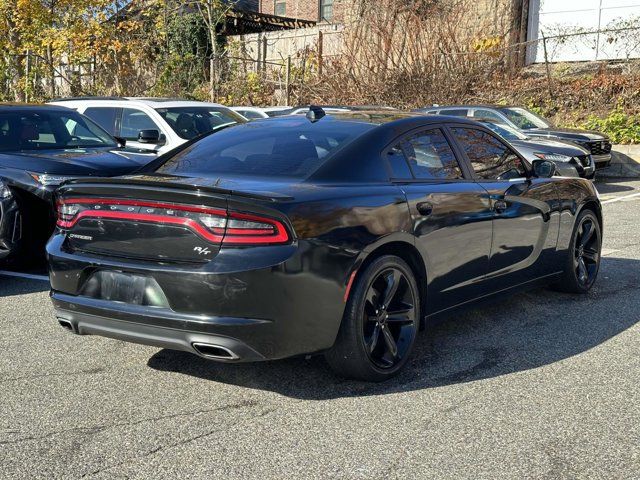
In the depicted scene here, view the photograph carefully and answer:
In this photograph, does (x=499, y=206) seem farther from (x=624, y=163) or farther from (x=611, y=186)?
(x=624, y=163)

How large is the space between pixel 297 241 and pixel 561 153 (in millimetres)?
→ 11217

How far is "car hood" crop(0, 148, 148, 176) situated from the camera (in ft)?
24.5

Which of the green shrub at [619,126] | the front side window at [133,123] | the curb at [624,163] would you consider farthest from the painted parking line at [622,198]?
the front side window at [133,123]

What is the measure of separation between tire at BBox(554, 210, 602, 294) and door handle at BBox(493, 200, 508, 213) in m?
1.23

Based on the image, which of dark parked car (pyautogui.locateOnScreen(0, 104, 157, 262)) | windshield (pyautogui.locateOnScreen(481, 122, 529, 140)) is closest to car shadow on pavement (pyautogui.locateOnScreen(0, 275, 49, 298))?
dark parked car (pyautogui.locateOnScreen(0, 104, 157, 262))

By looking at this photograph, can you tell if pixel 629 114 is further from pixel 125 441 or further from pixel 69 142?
pixel 125 441

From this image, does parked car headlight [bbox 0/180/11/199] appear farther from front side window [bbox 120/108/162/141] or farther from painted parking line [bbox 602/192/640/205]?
painted parking line [bbox 602/192/640/205]

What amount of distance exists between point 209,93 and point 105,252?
22.5 m

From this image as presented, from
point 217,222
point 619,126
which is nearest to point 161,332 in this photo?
point 217,222

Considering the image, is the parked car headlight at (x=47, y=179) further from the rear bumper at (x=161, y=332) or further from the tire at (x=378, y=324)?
the tire at (x=378, y=324)

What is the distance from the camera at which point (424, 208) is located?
489 centimetres

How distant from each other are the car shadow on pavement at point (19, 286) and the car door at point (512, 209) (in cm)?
384

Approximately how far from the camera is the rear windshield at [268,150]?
4805 mm

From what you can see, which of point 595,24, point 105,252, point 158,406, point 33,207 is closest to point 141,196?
point 105,252
